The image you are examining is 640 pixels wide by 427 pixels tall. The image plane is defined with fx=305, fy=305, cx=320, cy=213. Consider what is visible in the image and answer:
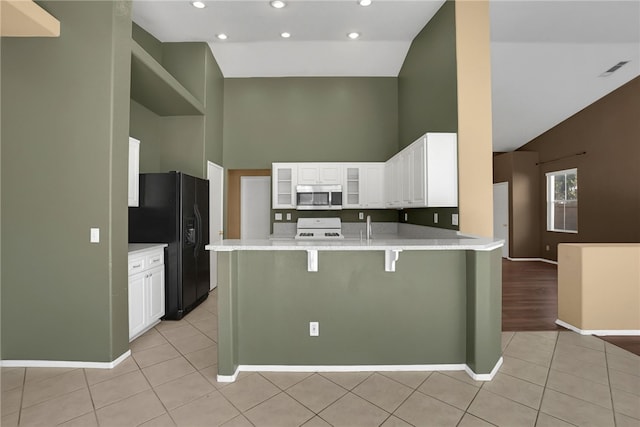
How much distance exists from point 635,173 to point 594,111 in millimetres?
1590

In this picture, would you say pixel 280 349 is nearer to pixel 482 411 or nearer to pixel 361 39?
pixel 482 411

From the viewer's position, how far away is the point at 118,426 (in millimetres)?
1877

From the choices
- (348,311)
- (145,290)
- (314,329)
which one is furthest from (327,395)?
(145,290)

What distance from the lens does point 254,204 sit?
20.0 feet

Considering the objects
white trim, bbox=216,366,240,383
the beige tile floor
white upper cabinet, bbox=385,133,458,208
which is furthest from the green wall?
white trim, bbox=216,366,240,383

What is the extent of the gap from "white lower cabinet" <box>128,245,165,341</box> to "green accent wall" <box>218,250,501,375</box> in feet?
4.42

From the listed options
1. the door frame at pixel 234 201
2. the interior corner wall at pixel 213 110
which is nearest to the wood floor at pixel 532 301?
the door frame at pixel 234 201

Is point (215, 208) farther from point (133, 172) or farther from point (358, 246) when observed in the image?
point (358, 246)

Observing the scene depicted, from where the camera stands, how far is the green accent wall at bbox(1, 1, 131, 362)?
2611 mm

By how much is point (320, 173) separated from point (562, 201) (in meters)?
6.14

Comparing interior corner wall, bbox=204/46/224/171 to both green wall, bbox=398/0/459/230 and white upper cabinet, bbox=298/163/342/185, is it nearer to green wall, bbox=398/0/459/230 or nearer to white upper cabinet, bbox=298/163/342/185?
white upper cabinet, bbox=298/163/342/185

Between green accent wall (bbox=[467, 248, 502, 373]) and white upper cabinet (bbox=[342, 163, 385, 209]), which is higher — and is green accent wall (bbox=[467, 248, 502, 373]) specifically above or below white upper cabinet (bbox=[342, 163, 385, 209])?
below

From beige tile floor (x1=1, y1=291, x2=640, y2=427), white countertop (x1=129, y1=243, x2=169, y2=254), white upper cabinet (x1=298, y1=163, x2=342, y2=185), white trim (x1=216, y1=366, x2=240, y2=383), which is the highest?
white upper cabinet (x1=298, y1=163, x2=342, y2=185)

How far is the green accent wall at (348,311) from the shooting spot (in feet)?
8.28
